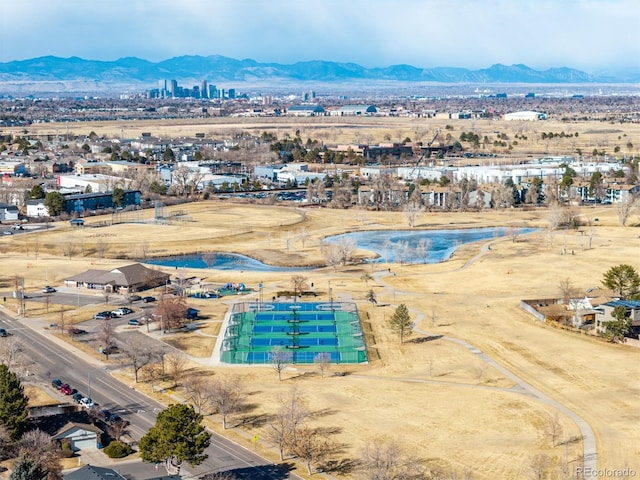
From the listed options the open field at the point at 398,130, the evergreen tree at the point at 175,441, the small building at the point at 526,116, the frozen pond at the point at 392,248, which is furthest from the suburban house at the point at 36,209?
the small building at the point at 526,116

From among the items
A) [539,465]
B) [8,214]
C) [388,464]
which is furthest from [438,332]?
[8,214]

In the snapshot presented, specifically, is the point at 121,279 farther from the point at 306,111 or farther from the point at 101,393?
the point at 306,111

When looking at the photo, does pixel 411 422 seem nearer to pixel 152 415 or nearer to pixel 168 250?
pixel 152 415

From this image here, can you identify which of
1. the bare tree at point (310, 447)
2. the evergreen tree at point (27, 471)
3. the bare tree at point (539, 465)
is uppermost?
the evergreen tree at point (27, 471)

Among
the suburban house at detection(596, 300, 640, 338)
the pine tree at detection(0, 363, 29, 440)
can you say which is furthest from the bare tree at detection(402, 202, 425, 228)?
the pine tree at detection(0, 363, 29, 440)

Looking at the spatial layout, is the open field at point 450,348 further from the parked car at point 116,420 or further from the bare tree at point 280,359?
the parked car at point 116,420

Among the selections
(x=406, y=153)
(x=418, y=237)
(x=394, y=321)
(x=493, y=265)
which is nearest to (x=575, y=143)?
(x=406, y=153)
